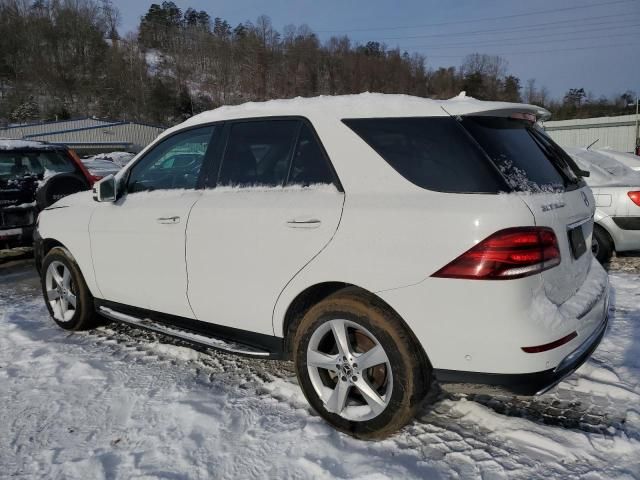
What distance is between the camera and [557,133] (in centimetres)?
4288

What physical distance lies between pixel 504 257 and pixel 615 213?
15.2 ft

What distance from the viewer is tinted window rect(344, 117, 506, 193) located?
2303 mm

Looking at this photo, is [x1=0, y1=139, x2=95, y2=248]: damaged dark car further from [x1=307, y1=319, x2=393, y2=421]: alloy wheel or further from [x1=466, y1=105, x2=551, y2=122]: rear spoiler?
[x1=466, y1=105, x2=551, y2=122]: rear spoiler

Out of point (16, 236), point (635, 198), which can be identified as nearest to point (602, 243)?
point (635, 198)

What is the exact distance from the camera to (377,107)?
2684 mm

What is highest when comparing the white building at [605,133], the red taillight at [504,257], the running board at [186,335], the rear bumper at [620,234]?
the white building at [605,133]

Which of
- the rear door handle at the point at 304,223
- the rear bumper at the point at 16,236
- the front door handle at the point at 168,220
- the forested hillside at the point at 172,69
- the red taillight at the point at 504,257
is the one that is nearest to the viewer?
the red taillight at the point at 504,257

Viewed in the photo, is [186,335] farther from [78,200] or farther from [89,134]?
[89,134]

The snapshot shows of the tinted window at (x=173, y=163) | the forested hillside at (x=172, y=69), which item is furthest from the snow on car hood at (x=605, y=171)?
the forested hillside at (x=172, y=69)

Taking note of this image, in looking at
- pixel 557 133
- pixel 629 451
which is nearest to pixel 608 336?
pixel 629 451

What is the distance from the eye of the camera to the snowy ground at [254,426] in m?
2.42

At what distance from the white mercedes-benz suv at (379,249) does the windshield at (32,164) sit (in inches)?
177

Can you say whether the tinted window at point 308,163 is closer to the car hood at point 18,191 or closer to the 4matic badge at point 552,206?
the 4matic badge at point 552,206

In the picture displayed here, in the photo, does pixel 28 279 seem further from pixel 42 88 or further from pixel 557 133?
pixel 42 88
